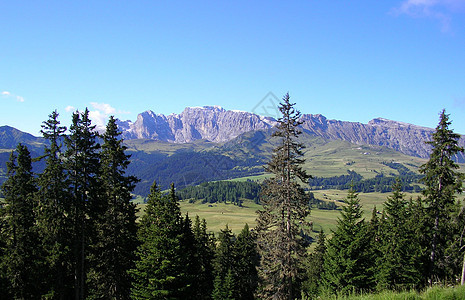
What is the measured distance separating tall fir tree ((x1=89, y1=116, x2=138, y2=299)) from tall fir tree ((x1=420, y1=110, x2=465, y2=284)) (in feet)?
109

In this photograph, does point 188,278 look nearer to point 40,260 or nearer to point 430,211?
point 40,260

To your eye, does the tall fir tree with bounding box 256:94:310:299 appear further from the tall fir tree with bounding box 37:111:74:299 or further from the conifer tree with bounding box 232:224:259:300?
the conifer tree with bounding box 232:224:259:300

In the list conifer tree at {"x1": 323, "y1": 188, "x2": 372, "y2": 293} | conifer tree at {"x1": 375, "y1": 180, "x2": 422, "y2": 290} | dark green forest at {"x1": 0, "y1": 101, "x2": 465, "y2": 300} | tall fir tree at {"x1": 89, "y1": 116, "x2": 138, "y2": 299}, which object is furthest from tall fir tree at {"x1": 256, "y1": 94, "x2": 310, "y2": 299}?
conifer tree at {"x1": 375, "y1": 180, "x2": 422, "y2": 290}

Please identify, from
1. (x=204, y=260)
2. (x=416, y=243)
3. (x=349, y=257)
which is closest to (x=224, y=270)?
(x=204, y=260)

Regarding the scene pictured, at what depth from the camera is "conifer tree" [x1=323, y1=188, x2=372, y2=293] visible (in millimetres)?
35125

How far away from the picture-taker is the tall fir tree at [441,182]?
32562mm

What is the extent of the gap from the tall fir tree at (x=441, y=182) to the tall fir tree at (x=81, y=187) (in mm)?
35938

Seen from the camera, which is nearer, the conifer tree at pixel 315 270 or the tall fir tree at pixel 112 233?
the tall fir tree at pixel 112 233

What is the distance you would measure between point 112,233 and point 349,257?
2725cm

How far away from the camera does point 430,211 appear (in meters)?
34.2

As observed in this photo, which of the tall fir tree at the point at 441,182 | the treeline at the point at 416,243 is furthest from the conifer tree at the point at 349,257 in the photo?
the tall fir tree at the point at 441,182

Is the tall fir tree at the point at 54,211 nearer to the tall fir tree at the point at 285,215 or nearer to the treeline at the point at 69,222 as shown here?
the treeline at the point at 69,222

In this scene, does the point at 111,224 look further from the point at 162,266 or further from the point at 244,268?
the point at 244,268

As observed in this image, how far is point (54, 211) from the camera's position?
27.0 meters
